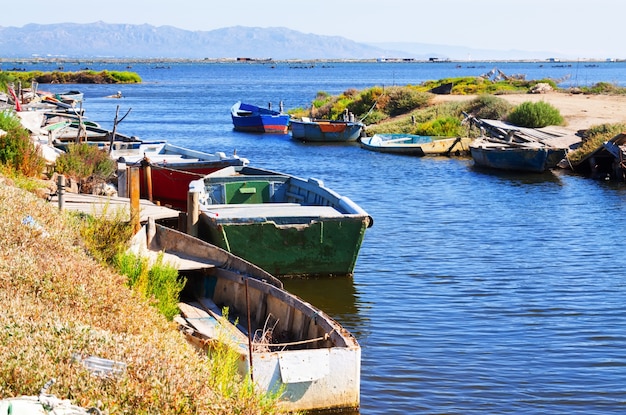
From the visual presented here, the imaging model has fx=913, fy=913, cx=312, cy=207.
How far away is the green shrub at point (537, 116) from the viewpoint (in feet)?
131

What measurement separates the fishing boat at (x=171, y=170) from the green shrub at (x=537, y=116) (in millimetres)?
20336

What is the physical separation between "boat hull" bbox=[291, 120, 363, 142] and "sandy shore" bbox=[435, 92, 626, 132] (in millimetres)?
9539

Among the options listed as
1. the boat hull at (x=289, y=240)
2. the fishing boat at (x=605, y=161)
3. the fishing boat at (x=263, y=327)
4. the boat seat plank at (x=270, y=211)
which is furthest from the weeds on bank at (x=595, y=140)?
the fishing boat at (x=263, y=327)

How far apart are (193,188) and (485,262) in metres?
5.61

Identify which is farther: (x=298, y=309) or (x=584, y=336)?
(x=584, y=336)

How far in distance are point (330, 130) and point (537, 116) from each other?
9.38 meters

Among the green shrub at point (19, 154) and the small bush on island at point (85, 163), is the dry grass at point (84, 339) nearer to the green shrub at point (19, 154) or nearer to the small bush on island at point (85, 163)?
the green shrub at point (19, 154)

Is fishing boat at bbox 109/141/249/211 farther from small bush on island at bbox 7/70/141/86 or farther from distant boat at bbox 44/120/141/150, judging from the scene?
small bush on island at bbox 7/70/141/86

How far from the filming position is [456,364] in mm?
11125

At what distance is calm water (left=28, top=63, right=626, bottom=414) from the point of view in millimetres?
10359

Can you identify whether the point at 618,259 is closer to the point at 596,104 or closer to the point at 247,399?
the point at 247,399

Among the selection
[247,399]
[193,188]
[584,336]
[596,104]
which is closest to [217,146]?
[596,104]

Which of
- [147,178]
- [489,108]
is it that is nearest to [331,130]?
[489,108]

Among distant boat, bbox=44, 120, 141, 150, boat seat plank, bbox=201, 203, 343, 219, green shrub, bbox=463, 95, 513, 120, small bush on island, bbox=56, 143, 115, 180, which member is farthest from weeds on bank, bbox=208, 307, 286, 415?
green shrub, bbox=463, 95, 513, 120
